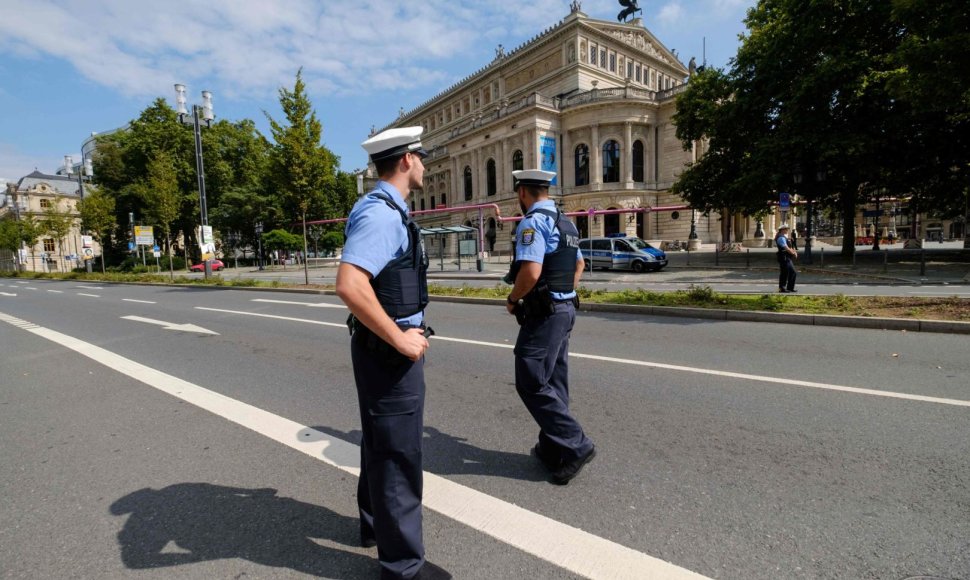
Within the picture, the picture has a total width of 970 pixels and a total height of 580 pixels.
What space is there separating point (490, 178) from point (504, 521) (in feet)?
180

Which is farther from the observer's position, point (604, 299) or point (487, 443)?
point (604, 299)

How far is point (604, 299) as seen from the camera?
411 inches

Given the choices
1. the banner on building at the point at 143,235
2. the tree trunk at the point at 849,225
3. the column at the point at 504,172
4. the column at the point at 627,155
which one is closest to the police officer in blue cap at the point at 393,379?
the tree trunk at the point at 849,225

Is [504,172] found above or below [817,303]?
above

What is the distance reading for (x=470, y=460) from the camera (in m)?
3.18

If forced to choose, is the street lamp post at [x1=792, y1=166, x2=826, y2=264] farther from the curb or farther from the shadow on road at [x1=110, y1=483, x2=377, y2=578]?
the shadow on road at [x1=110, y1=483, x2=377, y2=578]

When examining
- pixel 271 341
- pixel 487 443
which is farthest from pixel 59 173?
pixel 487 443

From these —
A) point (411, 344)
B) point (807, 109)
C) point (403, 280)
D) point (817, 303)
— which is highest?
point (807, 109)

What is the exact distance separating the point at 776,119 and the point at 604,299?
62.9 ft

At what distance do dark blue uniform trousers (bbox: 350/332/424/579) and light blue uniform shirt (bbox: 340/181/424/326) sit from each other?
1.24ft

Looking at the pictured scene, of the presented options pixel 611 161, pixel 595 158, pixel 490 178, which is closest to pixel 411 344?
pixel 595 158

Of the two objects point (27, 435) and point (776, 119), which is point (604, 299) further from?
point (776, 119)

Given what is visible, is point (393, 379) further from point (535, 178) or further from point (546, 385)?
point (535, 178)

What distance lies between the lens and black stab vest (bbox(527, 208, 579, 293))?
3.03 metres
